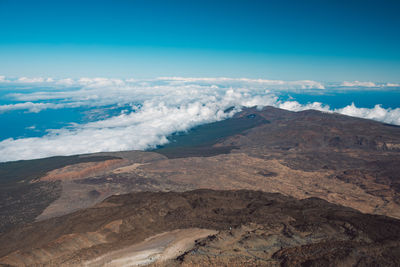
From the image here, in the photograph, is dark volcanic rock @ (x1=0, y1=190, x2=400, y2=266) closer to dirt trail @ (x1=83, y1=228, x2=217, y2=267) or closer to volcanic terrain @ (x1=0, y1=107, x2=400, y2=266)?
volcanic terrain @ (x1=0, y1=107, x2=400, y2=266)

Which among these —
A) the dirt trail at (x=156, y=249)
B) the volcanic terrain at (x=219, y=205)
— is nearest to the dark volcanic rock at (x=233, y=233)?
the volcanic terrain at (x=219, y=205)

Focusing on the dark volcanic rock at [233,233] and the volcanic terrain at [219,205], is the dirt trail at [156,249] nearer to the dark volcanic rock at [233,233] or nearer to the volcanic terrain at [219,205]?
the volcanic terrain at [219,205]

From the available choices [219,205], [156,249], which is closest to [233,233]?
[156,249]

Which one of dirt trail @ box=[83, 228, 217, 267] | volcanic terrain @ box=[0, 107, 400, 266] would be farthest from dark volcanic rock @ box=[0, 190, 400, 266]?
dirt trail @ box=[83, 228, 217, 267]

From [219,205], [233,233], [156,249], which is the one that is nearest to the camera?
[156,249]

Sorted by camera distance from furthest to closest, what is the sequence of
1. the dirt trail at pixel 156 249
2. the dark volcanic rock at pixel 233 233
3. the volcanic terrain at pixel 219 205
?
the volcanic terrain at pixel 219 205, the dirt trail at pixel 156 249, the dark volcanic rock at pixel 233 233

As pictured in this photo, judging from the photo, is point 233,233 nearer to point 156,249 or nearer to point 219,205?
point 156,249

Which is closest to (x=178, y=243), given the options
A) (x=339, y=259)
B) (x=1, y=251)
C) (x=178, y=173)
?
(x=339, y=259)

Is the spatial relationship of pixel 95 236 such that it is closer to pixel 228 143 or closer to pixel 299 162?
pixel 299 162
